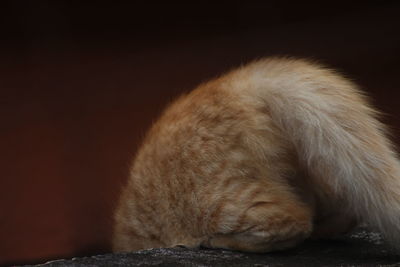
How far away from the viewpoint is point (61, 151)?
13.9 feet

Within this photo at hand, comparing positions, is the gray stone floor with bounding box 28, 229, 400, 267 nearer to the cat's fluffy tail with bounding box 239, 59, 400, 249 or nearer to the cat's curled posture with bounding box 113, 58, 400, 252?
the cat's curled posture with bounding box 113, 58, 400, 252

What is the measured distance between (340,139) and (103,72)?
1.98 meters

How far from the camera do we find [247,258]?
250 cm

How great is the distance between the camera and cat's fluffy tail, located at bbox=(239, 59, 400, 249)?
243 centimetres

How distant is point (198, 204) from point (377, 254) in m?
0.61

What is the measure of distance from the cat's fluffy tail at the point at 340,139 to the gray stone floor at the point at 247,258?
15 cm

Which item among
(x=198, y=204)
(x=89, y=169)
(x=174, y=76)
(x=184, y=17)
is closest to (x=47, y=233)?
(x=89, y=169)

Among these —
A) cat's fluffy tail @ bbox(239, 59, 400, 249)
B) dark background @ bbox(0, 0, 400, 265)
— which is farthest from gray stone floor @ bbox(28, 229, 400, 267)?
dark background @ bbox(0, 0, 400, 265)

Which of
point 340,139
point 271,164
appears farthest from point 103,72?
point 340,139

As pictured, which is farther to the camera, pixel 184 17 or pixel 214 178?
pixel 184 17

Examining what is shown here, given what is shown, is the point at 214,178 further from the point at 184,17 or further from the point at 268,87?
the point at 184,17

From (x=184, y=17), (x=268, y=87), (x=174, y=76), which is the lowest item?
(x=268, y=87)

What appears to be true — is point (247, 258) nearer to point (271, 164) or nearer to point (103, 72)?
point (271, 164)

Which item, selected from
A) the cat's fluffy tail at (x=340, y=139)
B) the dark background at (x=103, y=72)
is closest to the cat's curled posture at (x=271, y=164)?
the cat's fluffy tail at (x=340, y=139)
